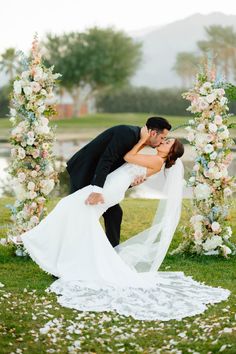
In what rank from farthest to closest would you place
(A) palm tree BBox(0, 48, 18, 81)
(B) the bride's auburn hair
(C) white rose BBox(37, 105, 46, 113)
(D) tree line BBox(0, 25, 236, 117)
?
(A) palm tree BBox(0, 48, 18, 81), (D) tree line BBox(0, 25, 236, 117), (C) white rose BBox(37, 105, 46, 113), (B) the bride's auburn hair

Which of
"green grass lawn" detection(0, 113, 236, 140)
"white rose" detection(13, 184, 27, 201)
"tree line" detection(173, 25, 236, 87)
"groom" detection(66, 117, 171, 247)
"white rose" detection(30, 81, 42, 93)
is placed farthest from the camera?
"tree line" detection(173, 25, 236, 87)

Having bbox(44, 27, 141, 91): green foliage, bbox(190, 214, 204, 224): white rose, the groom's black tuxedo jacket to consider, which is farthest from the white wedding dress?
bbox(44, 27, 141, 91): green foliage

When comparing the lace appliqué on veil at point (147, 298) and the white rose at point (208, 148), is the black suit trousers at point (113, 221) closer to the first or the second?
the lace appliqué on veil at point (147, 298)

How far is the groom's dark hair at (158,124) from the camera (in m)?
7.33

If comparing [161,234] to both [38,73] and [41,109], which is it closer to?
[41,109]

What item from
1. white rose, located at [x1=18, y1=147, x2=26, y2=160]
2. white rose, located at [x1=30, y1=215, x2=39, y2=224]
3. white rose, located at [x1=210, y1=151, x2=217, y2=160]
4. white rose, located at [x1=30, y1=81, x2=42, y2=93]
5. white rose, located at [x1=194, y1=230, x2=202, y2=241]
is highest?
white rose, located at [x1=30, y1=81, x2=42, y2=93]

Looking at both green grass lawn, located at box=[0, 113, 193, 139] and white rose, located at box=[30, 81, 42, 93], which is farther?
green grass lawn, located at box=[0, 113, 193, 139]

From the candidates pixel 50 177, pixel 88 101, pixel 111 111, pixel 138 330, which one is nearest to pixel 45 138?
pixel 50 177

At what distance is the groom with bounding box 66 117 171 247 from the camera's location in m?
7.45

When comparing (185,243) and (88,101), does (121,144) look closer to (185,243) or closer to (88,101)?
(185,243)

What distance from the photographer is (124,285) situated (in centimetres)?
730

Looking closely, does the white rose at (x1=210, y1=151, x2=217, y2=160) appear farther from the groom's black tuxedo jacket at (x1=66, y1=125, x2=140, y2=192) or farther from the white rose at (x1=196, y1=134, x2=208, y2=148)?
the groom's black tuxedo jacket at (x1=66, y1=125, x2=140, y2=192)

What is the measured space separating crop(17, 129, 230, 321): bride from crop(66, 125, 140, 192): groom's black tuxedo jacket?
12 cm

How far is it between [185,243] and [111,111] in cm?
4771
